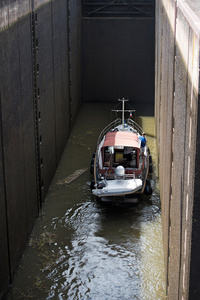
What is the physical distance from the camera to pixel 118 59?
2142 cm

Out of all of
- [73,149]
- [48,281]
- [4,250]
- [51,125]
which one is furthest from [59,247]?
[73,149]

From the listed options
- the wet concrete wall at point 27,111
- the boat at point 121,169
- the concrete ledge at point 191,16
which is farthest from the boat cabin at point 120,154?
the concrete ledge at point 191,16

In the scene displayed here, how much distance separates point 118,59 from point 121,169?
30.5 feet

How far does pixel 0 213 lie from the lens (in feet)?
29.8

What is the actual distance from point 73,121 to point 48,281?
1006 centimetres

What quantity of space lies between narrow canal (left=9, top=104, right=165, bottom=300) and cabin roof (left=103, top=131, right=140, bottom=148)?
129 centimetres

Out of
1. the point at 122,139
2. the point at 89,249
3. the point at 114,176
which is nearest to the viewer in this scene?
the point at 89,249

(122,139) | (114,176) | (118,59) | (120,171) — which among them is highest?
(118,59)

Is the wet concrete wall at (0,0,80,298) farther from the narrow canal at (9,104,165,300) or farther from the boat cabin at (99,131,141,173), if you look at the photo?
the boat cabin at (99,131,141,173)

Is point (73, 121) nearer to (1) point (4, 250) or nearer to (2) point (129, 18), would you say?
(2) point (129, 18)

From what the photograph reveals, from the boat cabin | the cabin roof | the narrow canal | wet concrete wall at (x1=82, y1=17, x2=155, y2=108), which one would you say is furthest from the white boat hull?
wet concrete wall at (x1=82, y1=17, x2=155, y2=108)

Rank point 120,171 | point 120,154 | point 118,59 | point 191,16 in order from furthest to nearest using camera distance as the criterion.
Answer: point 118,59
point 120,154
point 120,171
point 191,16

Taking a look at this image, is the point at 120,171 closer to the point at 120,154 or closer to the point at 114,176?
the point at 114,176

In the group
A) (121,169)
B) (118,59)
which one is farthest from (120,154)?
(118,59)
